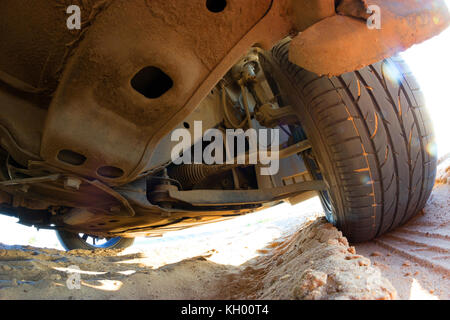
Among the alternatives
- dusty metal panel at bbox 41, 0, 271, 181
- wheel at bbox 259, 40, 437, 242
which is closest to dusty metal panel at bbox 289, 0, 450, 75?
dusty metal panel at bbox 41, 0, 271, 181

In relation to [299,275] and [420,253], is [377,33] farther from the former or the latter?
[420,253]

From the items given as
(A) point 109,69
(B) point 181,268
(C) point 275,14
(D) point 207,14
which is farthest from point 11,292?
(C) point 275,14

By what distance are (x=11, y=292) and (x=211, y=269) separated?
3.04 ft

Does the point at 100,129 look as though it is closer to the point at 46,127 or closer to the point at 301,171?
the point at 46,127

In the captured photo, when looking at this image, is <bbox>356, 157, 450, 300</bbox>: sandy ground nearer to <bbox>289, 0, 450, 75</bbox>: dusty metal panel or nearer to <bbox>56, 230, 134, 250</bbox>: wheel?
<bbox>289, 0, 450, 75</bbox>: dusty metal panel

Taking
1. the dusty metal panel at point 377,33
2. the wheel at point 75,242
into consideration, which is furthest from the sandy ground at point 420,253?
the wheel at point 75,242

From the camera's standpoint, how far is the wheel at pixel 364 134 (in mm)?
1340

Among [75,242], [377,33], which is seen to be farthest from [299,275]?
[75,242]

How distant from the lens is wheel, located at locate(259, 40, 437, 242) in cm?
134

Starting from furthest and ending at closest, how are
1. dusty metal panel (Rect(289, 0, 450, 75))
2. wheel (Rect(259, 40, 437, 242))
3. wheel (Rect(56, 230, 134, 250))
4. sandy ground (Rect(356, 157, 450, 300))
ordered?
1. wheel (Rect(56, 230, 134, 250))
2. wheel (Rect(259, 40, 437, 242))
3. sandy ground (Rect(356, 157, 450, 300))
4. dusty metal panel (Rect(289, 0, 450, 75))

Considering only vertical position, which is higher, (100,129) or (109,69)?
(109,69)

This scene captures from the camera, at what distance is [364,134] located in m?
1.35
